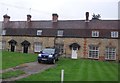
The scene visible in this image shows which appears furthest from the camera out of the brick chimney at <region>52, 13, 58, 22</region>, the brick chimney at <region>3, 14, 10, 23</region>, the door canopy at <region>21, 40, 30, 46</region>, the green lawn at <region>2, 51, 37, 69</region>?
the brick chimney at <region>3, 14, 10, 23</region>

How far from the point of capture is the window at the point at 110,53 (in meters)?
50.5

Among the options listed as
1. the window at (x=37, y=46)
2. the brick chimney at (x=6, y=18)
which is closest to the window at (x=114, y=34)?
the window at (x=37, y=46)

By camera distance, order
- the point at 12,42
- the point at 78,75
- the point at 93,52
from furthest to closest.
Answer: the point at 12,42
the point at 93,52
the point at 78,75

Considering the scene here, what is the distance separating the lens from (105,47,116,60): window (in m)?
50.5

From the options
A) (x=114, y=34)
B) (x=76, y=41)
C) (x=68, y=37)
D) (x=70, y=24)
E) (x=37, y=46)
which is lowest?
(x=37, y=46)

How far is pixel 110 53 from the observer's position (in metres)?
50.6

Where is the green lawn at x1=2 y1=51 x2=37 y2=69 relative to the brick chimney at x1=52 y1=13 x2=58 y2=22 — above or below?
below

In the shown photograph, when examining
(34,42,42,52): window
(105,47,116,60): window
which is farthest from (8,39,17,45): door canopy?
(105,47,116,60): window

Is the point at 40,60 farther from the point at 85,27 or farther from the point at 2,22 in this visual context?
the point at 2,22

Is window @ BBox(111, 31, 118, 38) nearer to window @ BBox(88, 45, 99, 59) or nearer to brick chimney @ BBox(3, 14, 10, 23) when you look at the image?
window @ BBox(88, 45, 99, 59)

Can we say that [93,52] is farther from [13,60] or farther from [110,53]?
[13,60]

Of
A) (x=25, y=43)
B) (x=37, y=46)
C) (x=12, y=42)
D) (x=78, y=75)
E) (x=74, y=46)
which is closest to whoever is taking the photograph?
(x=78, y=75)

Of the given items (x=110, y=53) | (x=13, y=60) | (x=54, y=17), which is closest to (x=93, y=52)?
(x=110, y=53)

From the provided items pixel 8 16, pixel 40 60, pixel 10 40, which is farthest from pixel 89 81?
pixel 8 16
